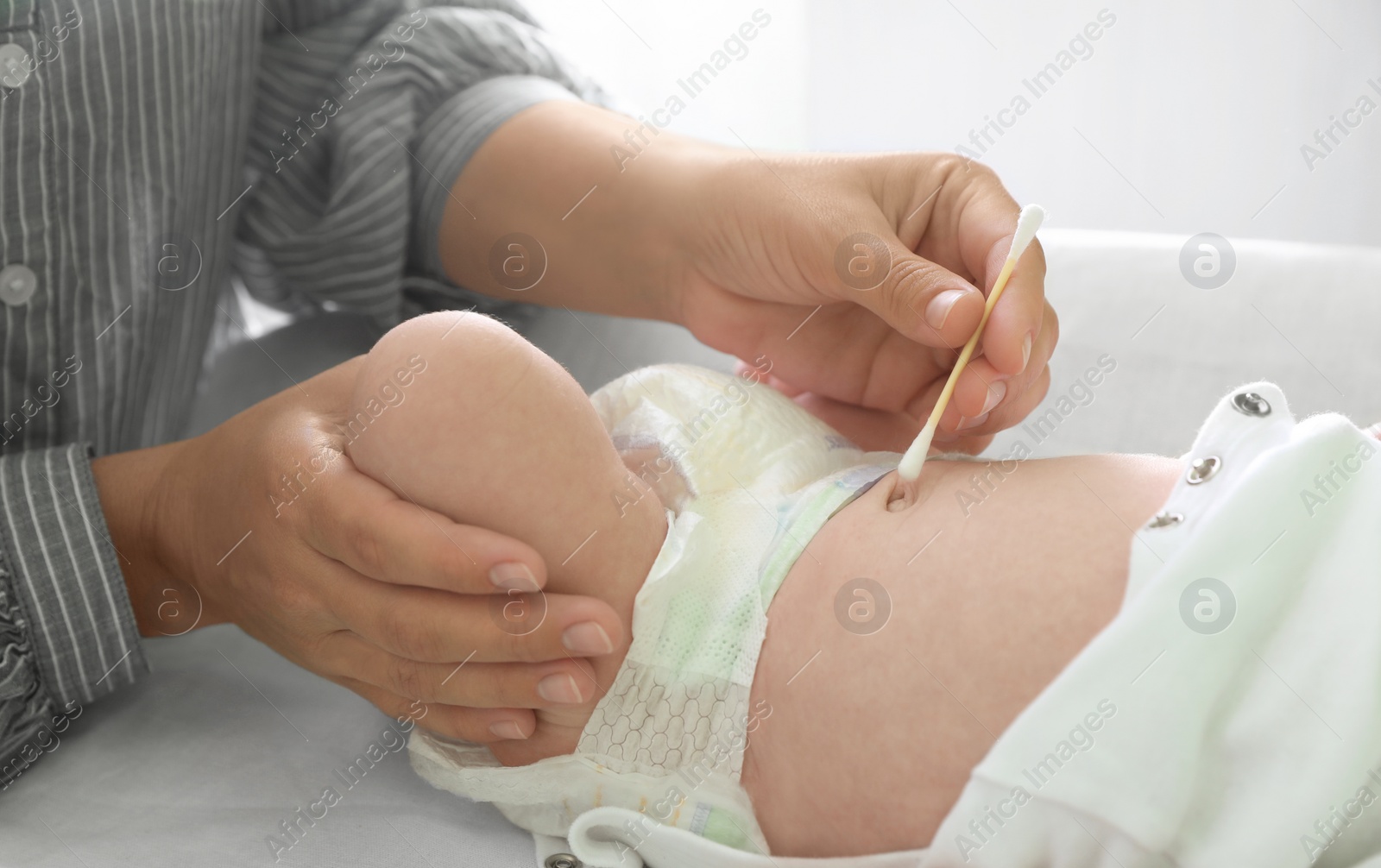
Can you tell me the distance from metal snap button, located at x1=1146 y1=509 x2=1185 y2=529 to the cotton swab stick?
15 cm

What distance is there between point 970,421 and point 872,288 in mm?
121

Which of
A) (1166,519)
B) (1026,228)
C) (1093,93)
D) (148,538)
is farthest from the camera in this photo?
(1093,93)

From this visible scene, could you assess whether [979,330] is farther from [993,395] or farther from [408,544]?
[408,544]

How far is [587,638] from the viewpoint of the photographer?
58cm

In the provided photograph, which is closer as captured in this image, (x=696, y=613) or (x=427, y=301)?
(x=696, y=613)

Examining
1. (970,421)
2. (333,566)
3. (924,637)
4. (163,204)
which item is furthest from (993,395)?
(163,204)

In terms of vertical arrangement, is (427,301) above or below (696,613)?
below

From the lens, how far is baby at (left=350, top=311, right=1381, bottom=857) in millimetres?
525

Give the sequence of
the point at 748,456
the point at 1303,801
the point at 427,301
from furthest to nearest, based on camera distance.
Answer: the point at 427,301 → the point at 748,456 → the point at 1303,801

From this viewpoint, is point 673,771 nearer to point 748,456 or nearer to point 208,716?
point 748,456

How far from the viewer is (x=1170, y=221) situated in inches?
55.7

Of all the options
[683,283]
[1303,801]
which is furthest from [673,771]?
[683,283]

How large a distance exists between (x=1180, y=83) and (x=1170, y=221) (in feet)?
0.62

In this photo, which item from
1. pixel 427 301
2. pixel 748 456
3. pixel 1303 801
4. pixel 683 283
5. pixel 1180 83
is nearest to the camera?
pixel 1303 801
